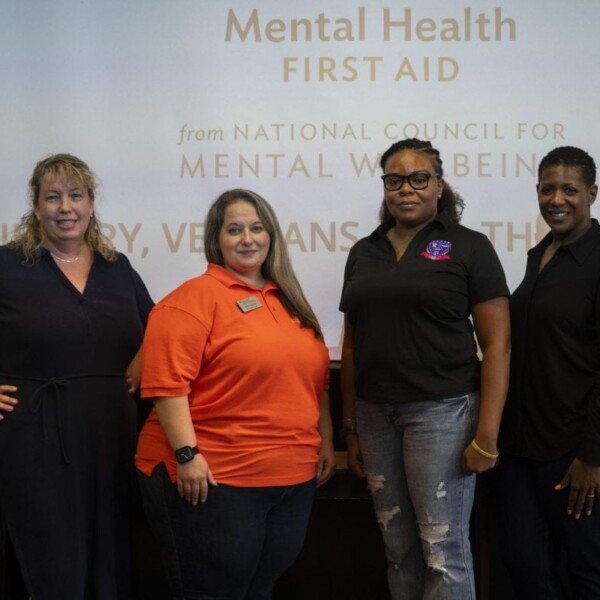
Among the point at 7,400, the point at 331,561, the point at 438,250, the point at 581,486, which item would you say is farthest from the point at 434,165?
the point at 331,561

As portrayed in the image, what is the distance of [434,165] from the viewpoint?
189 cm

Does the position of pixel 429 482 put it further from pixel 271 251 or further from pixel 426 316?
pixel 271 251

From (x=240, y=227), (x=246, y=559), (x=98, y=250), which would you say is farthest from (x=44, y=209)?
(x=246, y=559)

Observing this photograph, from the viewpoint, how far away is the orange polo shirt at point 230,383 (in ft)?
5.40

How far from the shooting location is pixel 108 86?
292 cm

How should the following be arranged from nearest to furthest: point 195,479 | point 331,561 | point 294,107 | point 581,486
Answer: point 195,479 < point 581,486 < point 331,561 < point 294,107

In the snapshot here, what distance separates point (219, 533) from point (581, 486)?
32.0 inches

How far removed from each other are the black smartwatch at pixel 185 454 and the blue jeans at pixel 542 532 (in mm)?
791

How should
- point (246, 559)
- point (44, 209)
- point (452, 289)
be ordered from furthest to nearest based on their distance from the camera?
point (44, 209), point (452, 289), point (246, 559)

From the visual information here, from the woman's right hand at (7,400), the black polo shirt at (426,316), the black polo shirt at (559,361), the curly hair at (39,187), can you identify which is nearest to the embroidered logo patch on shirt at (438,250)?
the black polo shirt at (426,316)

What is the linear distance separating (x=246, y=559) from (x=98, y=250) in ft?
2.94

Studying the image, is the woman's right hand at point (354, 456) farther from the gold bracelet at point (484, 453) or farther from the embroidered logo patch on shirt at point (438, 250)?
the embroidered logo patch on shirt at point (438, 250)

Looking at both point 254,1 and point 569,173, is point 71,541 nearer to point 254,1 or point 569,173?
point 569,173

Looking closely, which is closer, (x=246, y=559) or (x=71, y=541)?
(x=246, y=559)
